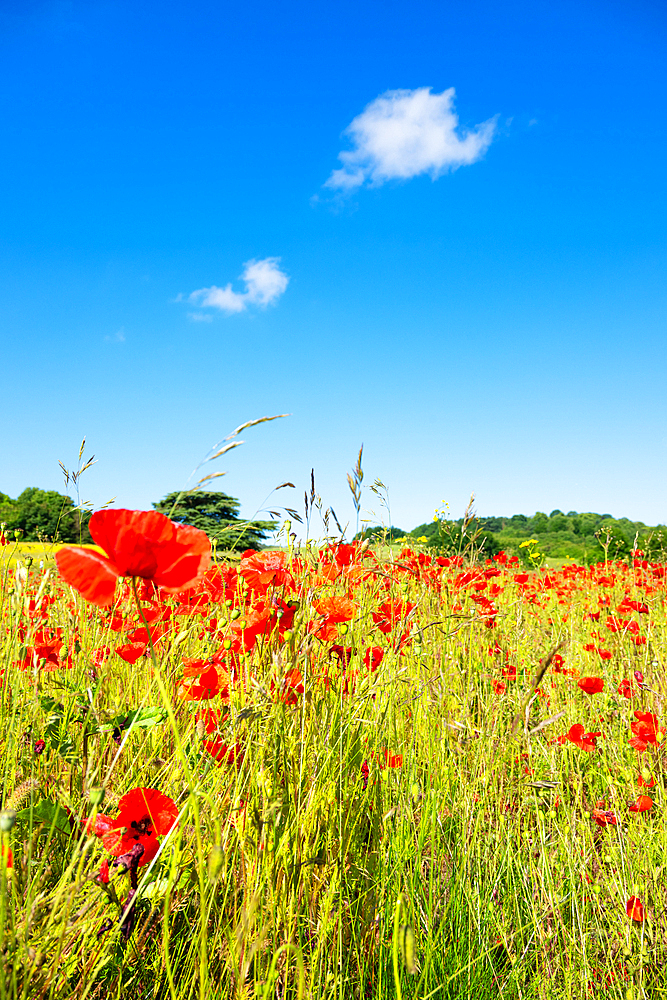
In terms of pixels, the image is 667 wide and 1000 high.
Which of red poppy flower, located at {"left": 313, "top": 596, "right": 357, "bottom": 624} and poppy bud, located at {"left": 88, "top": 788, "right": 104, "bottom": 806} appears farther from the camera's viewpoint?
red poppy flower, located at {"left": 313, "top": 596, "right": 357, "bottom": 624}

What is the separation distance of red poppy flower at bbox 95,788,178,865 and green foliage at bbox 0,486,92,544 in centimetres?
61

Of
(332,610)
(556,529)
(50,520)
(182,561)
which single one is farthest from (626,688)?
(556,529)

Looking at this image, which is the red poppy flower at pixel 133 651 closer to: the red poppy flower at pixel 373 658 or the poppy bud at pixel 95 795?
the red poppy flower at pixel 373 658

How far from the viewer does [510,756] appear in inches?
90.7

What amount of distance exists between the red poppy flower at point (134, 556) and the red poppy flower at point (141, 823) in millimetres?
390

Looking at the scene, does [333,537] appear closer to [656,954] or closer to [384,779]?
[384,779]

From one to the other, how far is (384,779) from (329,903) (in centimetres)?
69

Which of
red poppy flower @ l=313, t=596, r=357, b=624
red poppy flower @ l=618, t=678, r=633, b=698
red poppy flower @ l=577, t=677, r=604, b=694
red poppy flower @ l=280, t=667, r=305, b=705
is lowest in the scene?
red poppy flower @ l=618, t=678, r=633, b=698

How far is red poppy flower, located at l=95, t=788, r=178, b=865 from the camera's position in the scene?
0.93 metres

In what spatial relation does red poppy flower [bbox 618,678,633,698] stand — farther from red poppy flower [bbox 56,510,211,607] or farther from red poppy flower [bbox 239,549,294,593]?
red poppy flower [bbox 56,510,211,607]

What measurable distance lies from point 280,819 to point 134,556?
2.19 feet

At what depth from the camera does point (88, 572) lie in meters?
0.85

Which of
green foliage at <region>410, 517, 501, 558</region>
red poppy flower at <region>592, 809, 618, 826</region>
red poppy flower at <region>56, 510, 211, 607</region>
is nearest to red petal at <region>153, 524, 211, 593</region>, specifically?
red poppy flower at <region>56, 510, 211, 607</region>

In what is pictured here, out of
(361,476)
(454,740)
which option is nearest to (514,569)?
(454,740)
